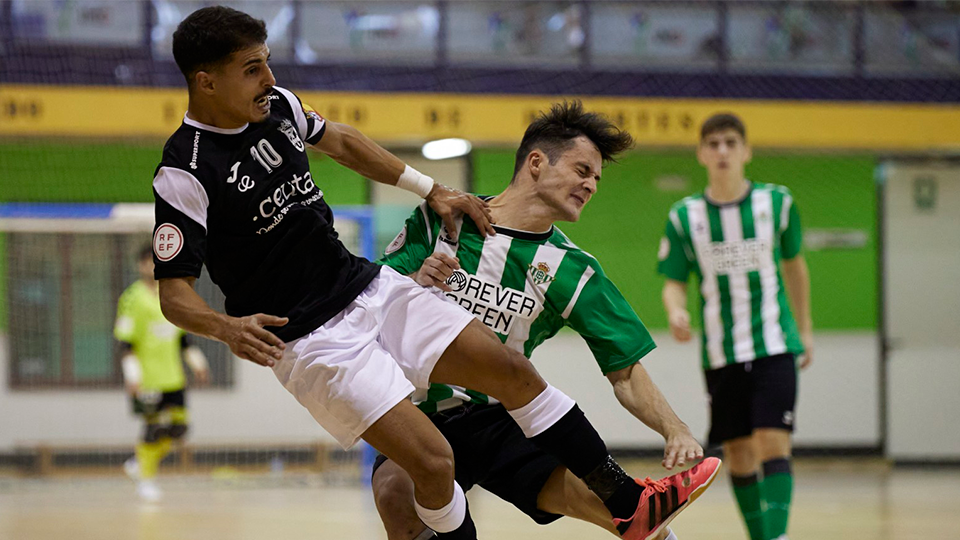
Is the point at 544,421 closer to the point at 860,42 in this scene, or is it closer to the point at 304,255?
the point at 304,255

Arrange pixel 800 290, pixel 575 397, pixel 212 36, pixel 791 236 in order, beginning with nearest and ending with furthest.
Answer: pixel 212 36 < pixel 791 236 < pixel 800 290 < pixel 575 397

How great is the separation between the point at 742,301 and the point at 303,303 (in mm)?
2499

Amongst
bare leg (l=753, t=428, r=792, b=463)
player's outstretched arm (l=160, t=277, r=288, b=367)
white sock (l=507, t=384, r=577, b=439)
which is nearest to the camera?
player's outstretched arm (l=160, t=277, r=288, b=367)

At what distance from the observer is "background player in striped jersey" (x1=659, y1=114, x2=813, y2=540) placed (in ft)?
14.8

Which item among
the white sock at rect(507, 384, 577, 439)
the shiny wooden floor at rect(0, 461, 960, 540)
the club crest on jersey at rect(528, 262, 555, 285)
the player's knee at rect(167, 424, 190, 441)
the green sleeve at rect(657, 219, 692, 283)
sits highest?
the club crest on jersey at rect(528, 262, 555, 285)

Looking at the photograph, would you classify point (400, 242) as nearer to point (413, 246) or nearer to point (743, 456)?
point (413, 246)

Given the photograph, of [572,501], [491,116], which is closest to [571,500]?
[572,501]

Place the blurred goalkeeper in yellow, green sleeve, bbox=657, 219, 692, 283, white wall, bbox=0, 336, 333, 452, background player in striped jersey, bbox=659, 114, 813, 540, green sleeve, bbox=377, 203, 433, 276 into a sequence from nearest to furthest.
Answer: green sleeve, bbox=377, 203, 433, 276
background player in striped jersey, bbox=659, 114, 813, 540
green sleeve, bbox=657, 219, 692, 283
the blurred goalkeeper in yellow
white wall, bbox=0, 336, 333, 452

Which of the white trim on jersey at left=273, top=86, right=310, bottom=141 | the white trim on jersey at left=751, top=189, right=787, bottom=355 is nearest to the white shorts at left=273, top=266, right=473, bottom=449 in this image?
the white trim on jersey at left=273, top=86, right=310, bottom=141

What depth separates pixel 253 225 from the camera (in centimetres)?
277

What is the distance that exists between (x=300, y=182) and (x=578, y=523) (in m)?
4.21

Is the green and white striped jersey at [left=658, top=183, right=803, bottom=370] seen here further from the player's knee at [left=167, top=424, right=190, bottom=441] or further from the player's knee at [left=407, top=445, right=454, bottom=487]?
the player's knee at [left=167, top=424, right=190, bottom=441]

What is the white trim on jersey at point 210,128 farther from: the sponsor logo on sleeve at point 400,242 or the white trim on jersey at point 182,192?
the sponsor logo on sleeve at point 400,242

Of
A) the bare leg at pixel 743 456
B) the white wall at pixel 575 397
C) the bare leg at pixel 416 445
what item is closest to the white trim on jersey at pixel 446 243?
the bare leg at pixel 416 445
